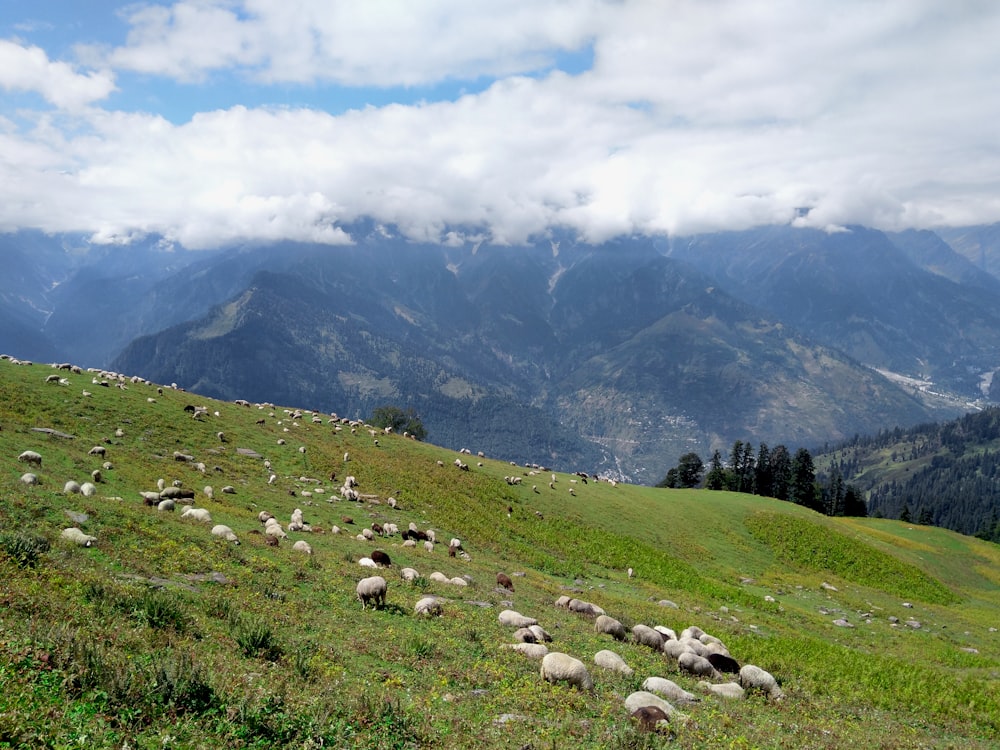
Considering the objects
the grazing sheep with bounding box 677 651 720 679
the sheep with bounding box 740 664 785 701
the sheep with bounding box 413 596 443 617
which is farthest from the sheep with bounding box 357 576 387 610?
the sheep with bounding box 740 664 785 701

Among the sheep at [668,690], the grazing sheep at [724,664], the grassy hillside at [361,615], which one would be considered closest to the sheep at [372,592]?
the grassy hillside at [361,615]

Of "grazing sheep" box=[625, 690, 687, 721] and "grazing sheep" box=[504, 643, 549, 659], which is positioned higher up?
"grazing sheep" box=[625, 690, 687, 721]

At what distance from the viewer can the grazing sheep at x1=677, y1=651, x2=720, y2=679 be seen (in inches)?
669

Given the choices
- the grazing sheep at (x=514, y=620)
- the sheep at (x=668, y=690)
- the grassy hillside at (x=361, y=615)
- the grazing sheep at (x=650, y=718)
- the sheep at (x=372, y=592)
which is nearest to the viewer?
the grassy hillside at (x=361, y=615)

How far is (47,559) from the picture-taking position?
13.3 metres

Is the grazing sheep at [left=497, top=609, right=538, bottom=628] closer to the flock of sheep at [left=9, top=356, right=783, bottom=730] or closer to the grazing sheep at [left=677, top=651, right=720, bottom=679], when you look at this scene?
the flock of sheep at [left=9, top=356, right=783, bottom=730]

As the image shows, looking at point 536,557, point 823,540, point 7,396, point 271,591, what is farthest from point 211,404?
point 823,540

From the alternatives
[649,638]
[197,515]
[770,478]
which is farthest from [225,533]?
[770,478]

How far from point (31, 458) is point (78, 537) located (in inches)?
497

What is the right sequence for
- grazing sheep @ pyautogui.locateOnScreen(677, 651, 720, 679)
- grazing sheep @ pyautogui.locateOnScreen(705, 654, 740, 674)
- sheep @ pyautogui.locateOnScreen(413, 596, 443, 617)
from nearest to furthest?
grazing sheep @ pyautogui.locateOnScreen(677, 651, 720, 679) < sheep @ pyautogui.locateOnScreen(413, 596, 443, 617) < grazing sheep @ pyautogui.locateOnScreen(705, 654, 740, 674)

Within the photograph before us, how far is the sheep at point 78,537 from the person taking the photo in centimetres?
1584

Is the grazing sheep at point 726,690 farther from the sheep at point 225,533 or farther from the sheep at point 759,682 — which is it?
the sheep at point 225,533

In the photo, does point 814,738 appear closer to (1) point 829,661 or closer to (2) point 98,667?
(1) point 829,661

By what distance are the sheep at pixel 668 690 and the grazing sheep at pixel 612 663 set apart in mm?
719
